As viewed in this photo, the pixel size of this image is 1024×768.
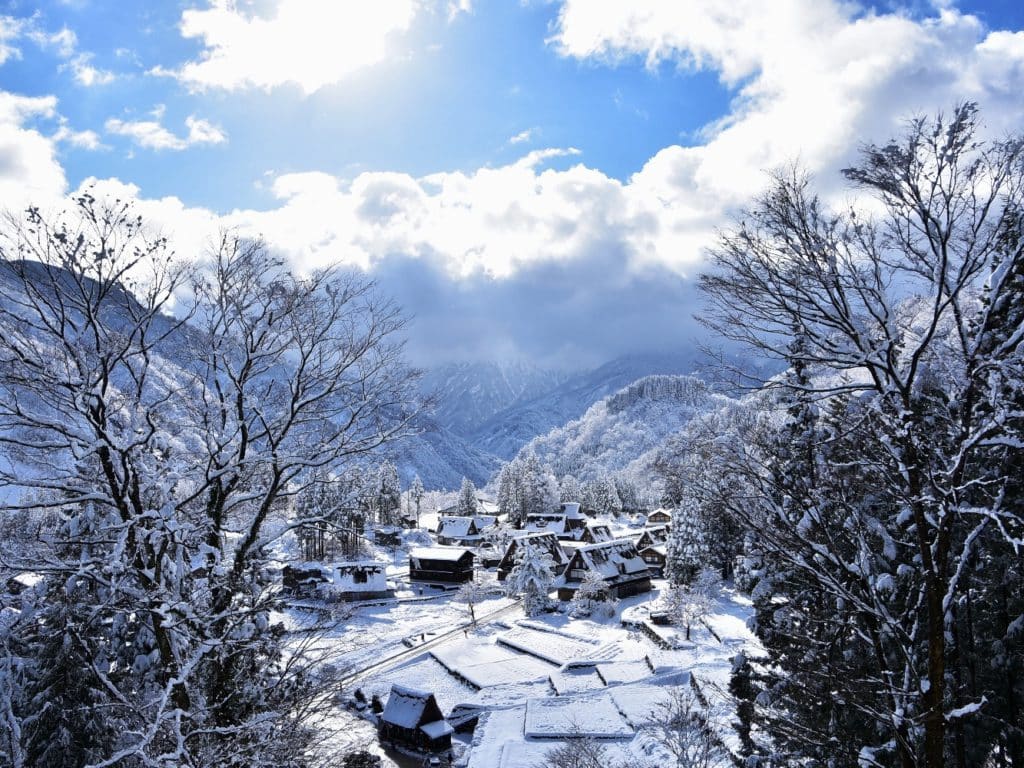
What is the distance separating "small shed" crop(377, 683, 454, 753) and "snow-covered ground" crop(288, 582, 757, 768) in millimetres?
933

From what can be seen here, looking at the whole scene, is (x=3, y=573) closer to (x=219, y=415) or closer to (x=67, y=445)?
(x=67, y=445)

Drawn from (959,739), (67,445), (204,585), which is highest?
(67,445)

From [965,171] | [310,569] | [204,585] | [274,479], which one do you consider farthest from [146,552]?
[310,569]

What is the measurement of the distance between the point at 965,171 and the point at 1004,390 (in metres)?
2.47

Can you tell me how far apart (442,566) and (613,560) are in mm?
20965

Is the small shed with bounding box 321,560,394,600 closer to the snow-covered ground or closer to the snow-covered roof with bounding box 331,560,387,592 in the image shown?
the snow-covered roof with bounding box 331,560,387,592

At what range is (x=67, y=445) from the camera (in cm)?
710

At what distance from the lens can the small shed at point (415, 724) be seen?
27.2 m

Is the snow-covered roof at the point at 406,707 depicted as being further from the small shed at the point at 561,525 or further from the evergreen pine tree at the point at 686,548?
the small shed at the point at 561,525

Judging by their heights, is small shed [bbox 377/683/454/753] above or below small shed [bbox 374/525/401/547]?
above

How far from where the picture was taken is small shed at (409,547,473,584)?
6366 centimetres

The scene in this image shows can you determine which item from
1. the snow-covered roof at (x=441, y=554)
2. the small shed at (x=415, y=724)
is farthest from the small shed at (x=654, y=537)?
the small shed at (x=415, y=724)

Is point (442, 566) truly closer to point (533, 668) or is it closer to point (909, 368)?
point (533, 668)

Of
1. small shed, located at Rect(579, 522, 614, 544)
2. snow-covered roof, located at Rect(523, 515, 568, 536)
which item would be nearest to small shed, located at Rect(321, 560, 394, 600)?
snow-covered roof, located at Rect(523, 515, 568, 536)
